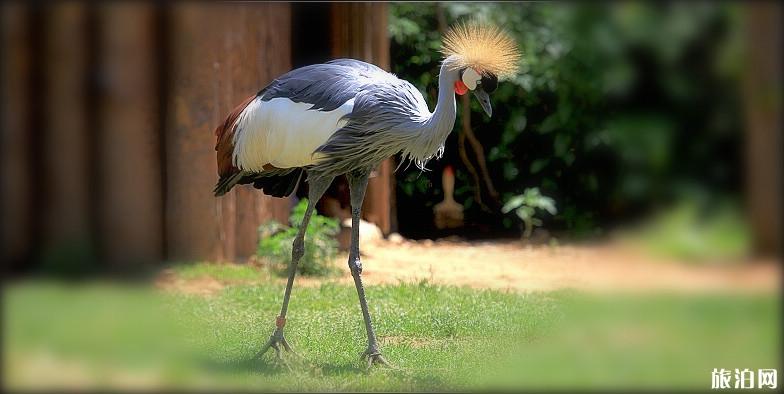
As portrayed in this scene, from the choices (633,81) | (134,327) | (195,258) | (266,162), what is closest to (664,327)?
(633,81)

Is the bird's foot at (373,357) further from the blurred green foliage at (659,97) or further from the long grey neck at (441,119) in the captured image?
the blurred green foliage at (659,97)

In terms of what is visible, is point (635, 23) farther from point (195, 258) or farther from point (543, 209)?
point (543, 209)

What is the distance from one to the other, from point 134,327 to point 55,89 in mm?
502

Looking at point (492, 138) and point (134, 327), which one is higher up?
point (492, 138)

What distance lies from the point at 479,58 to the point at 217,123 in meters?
2.49

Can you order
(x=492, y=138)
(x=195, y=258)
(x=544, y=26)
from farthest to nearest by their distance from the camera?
(x=492, y=138)
(x=544, y=26)
(x=195, y=258)

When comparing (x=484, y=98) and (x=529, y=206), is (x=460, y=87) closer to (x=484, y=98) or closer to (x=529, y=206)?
(x=484, y=98)

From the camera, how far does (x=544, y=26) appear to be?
22.9 ft

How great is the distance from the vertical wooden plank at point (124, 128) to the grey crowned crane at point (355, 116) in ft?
6.52

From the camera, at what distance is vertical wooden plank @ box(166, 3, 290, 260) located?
232 inches

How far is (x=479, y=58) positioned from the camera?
412 centimetres

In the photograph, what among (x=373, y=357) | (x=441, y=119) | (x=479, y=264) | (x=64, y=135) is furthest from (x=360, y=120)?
(x=479, y=264)

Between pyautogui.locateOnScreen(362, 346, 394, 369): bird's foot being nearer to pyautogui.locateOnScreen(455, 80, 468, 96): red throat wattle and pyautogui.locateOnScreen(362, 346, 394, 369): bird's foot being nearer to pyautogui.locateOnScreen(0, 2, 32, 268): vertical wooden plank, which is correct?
pyautogui.locateOnScreen(455, 80, 468, 96): red throat wattle

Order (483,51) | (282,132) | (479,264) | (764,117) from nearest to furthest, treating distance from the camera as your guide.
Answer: (764,117), (483,51), (282,132), (479,264)
